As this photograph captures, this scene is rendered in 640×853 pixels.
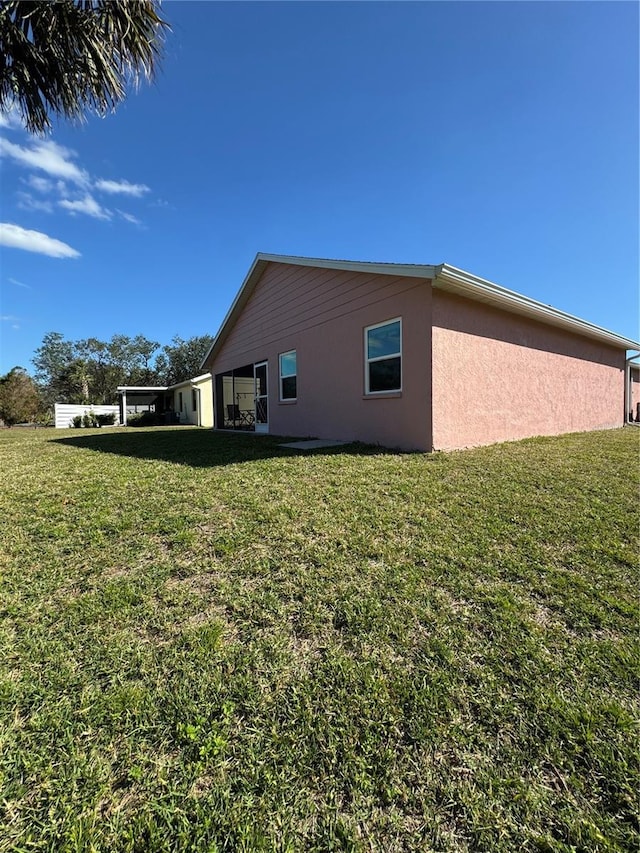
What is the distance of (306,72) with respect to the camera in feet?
24.7

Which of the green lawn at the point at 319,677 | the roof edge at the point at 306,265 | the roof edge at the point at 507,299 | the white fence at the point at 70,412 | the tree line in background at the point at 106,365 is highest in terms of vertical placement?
the tree line in background at the point at 106,365

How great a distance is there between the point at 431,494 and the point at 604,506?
1.86 m

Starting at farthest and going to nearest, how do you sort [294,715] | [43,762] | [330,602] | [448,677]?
[330,602], [448,677], [294,715], [43,762]

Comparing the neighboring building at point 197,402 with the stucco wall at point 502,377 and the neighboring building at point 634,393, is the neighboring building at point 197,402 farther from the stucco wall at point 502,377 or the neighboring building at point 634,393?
the neighboring building at point 634,393

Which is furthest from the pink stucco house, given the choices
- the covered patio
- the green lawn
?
the covered patio

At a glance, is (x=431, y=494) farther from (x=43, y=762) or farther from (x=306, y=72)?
(x=306, y=72)

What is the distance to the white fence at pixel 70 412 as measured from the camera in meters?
23.6

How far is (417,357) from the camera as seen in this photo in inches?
252

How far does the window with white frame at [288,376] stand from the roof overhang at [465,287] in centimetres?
241

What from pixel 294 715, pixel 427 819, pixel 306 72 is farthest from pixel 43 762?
pixel 306 72

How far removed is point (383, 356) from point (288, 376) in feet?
12.6

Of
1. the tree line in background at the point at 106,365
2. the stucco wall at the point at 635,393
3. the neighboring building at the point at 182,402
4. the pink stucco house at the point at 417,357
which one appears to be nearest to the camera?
the pink stucco house at the point at 417,357

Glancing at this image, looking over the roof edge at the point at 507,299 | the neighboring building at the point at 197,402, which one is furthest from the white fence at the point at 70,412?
the roof edge at the point at 507,299

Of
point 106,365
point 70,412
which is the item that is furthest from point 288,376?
point 106,365
